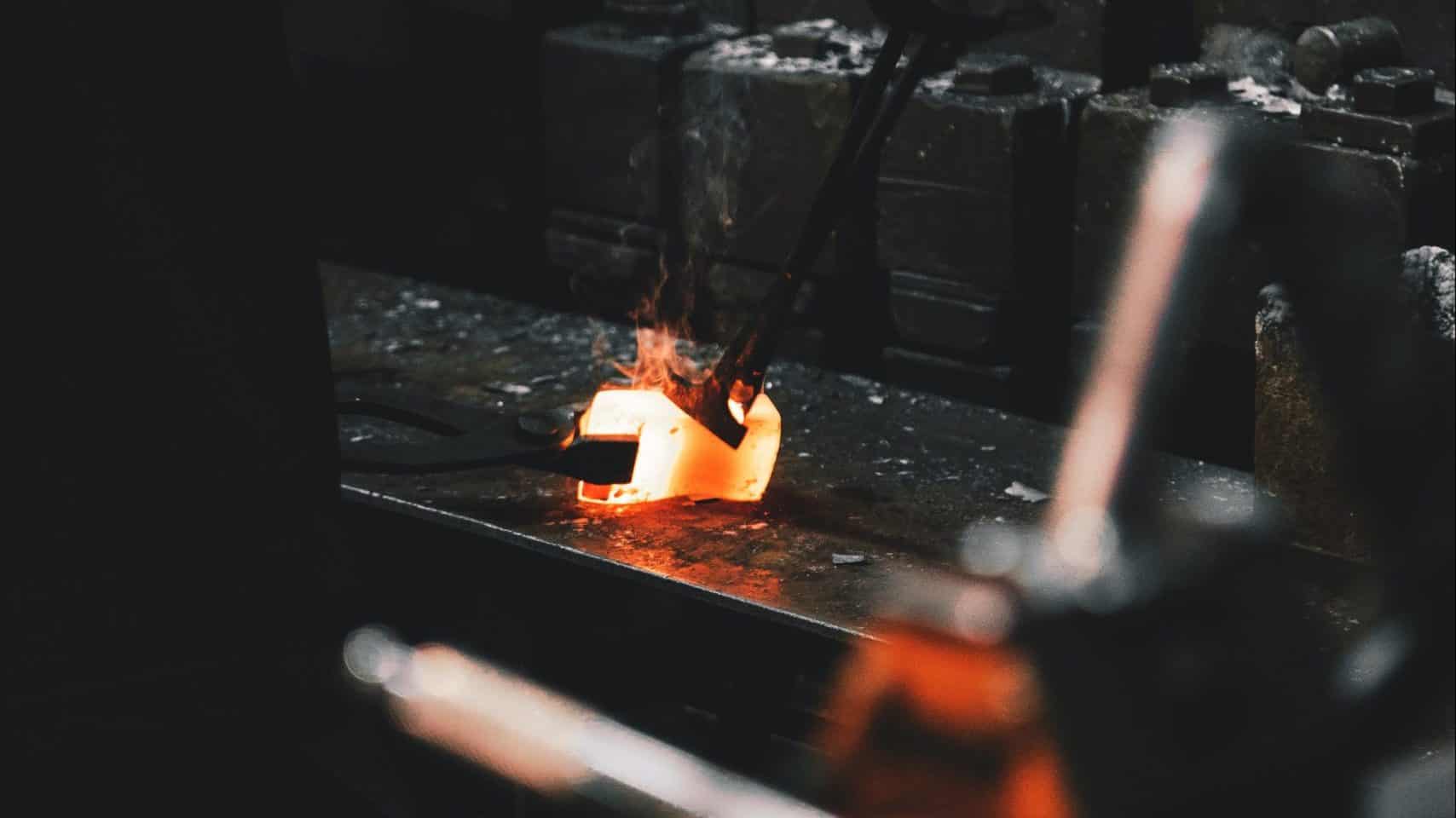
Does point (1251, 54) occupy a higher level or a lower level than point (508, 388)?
higher

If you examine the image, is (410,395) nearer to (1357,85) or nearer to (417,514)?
(417,514)

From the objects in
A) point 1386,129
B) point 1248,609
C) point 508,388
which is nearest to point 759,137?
point 508,388

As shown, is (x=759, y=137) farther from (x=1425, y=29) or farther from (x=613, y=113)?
(x=1425, y=29)

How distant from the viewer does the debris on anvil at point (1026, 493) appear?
329cm

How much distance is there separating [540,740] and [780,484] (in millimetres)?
610

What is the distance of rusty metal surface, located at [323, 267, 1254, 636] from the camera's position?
3.02 m

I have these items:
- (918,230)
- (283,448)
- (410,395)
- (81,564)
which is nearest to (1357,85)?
(918,230)

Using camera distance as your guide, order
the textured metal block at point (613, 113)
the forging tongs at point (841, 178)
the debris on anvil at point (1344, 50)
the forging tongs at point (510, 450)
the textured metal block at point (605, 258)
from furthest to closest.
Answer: the textured metal block at point (605, 258)
the textured metal block at point (613, 113)
the debris on anvil at point (1344, 50)
the forging tongs at point (510, 450)
the forging tongs at point (841, 178)

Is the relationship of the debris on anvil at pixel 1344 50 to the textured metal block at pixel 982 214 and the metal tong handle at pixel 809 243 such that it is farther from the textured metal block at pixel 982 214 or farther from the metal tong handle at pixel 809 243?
the metal tong handle at pixel 809 243

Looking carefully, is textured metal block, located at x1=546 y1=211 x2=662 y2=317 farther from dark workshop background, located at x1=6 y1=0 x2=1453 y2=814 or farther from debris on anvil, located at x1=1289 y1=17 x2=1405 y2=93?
debris on anvil, located at x1=1289 y1=17 x2=1405 y2=93

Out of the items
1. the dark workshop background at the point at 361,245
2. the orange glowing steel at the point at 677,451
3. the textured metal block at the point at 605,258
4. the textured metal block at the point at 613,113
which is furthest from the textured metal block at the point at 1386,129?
the textured metal block at the point at 605,258

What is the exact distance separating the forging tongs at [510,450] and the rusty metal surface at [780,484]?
0.09 metres

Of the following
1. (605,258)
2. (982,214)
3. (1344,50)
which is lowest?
(605,258)

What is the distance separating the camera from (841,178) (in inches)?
120
